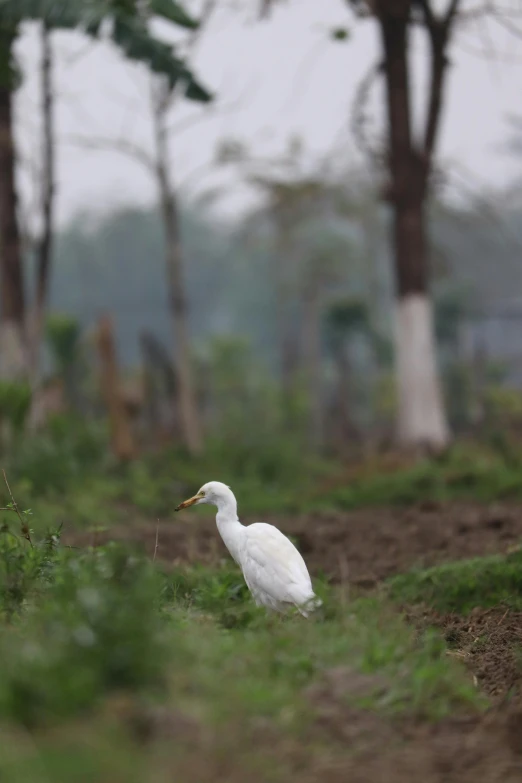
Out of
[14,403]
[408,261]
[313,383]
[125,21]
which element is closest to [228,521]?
[14,403]

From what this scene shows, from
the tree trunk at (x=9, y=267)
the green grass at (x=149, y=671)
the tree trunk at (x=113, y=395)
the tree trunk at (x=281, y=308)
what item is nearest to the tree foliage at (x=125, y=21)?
the tree trunk at (x=9, y=267)

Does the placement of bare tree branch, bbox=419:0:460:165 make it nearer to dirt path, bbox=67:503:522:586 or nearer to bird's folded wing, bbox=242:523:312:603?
dirt path, bbox=67:503:522:586

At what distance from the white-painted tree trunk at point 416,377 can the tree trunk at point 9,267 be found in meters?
4.87

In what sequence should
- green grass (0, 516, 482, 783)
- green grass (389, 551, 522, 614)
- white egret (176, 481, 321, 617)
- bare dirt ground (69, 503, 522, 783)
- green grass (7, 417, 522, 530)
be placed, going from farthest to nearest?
green grass (7, 417, 522, 530) → green grass (389, 551, 522, 614) → white egret (176, 481, 321, 617) → bare dirt ground (69, 503, 522, 783) → green grass (0, 516, 482, 783)

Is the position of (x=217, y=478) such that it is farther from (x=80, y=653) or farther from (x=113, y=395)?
(x=80, y=653)

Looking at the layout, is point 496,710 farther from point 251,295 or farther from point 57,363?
point 251,295

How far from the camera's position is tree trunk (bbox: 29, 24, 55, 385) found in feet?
52.4

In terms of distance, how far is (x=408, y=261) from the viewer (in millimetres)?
16906

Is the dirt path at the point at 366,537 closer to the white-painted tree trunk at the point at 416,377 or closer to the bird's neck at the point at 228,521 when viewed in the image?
the bird's neck at the point at 228,521

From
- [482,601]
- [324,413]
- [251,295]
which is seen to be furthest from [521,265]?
[482,601]

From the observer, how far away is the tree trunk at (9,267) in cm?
1549

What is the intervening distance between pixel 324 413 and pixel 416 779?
22.3 meters

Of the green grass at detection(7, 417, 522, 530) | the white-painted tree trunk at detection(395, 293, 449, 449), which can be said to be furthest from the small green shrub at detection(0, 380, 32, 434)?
the white-painted tree trunk at detection(395, 293, 449, 449)

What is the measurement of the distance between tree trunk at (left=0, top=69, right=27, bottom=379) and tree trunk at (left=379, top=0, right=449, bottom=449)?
4.90 meters
